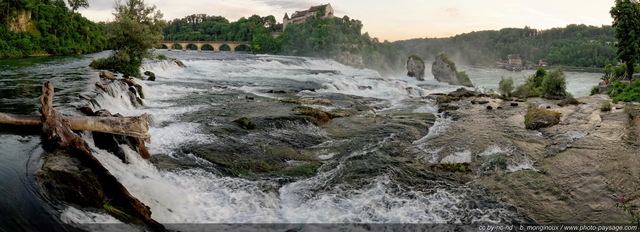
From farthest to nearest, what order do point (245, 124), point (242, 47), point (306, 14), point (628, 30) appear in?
1. point (306, 14)
2. point (242, 47)
3. point (628, 30)
4. point (245, 124)

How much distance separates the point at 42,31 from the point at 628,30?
80.3 meters

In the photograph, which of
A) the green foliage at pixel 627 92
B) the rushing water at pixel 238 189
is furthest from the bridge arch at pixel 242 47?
the rushing water at pixel 238 189

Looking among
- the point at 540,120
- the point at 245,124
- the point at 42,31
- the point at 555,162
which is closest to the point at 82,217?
the point at 245,124

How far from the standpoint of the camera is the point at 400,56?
122 metres

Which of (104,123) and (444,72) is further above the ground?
(104,123)

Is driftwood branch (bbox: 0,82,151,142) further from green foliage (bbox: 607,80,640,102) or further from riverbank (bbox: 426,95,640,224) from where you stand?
green foliage (bbox: 607,80,640,102)

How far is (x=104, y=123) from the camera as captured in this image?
381 inches

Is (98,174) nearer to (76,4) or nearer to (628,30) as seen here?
(628,30)

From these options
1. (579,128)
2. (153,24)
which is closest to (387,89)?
(579,128)

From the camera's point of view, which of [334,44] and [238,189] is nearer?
[238,189]

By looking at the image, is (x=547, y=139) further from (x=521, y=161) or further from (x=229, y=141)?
(x=229, y=141)

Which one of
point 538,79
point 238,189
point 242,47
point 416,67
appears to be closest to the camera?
point 238,189

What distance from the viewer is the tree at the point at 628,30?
4003 centimetres

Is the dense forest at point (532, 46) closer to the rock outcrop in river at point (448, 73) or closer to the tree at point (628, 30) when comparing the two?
the rock outcrop in river at point (448, 73)
